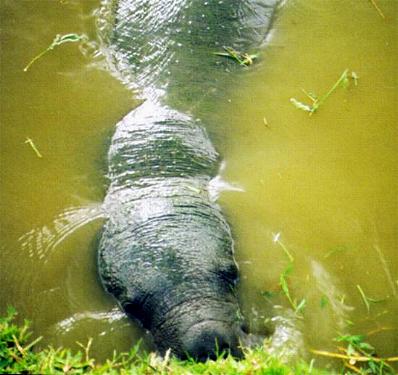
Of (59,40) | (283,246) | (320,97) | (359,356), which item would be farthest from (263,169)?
(59,40)

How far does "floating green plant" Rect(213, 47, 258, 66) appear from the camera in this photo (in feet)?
15.7

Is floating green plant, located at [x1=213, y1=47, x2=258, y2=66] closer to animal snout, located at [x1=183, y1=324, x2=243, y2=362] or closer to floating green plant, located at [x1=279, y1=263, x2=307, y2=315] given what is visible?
floating green plant, located at [x1=279, y1=263, x2=307, y2=315]

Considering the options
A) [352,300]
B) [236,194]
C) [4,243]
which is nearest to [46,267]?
[4,243]

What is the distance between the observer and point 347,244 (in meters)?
4.15

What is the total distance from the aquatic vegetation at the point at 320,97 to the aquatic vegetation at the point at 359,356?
1.70 m

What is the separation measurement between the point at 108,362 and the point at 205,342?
1.88 ft

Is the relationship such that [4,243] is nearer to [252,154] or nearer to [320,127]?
[252,154]

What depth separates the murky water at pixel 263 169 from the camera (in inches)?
153

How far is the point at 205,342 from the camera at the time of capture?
134 inches

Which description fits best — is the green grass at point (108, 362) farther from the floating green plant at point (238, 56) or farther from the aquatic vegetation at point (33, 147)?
the floating green plant at point (238, 56)

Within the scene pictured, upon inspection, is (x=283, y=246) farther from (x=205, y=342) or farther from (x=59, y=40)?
(x=59, y=40)

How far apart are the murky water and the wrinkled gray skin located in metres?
0.14

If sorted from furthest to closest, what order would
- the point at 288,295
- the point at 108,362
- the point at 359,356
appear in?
the point at 288,295, the point at 359,356, the point at 108,362

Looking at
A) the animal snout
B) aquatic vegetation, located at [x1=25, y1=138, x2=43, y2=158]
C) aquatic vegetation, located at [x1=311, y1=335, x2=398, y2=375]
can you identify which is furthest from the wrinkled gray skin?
aquatic vegetation, located at [x1=311, y1=335, x2=398, y2=375]
